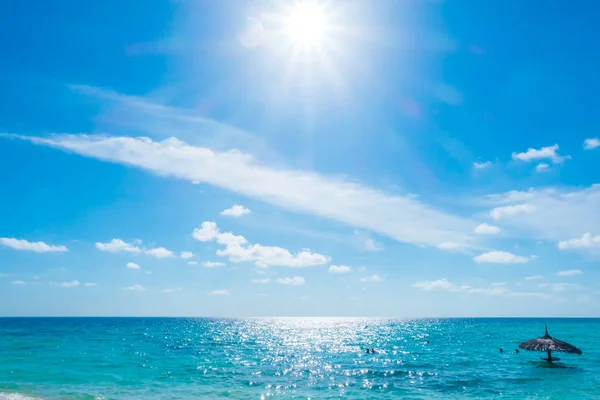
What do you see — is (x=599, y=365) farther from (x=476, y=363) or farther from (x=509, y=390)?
(x=509, y=390)

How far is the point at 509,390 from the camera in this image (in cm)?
3341

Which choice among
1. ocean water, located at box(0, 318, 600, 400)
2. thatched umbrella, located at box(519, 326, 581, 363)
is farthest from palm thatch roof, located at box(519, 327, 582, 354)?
ocean water, located at box(0, 318, 600, 400)

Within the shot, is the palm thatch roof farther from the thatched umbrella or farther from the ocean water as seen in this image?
the ocean water

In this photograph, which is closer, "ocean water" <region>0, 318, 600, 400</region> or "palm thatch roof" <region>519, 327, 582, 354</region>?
"ocean water" <region>0, 318, 600, 400</region>

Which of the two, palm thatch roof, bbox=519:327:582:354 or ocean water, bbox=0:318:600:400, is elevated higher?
palm thatch roof, bbox=519:327:582:354

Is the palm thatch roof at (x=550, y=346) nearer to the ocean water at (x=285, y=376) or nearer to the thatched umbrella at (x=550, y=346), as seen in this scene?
the thatched umbrella at (x=550, y=346)

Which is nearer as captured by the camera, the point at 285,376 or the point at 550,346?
the point at 285,376

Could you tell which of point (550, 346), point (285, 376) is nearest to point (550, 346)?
point (550, 346)

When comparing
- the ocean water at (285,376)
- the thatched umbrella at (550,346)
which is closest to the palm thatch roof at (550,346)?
the thatched umbrella at (550,346)

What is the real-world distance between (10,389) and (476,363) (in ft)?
151

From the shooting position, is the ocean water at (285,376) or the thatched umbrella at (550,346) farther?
the thatched umbrella at (550,346)

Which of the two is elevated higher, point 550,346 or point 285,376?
point 550,346

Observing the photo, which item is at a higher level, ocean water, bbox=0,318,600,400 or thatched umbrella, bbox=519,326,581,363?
thatched umbrella, bbox=519,326,581,363

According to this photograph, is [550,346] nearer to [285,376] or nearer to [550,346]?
[550,346]
